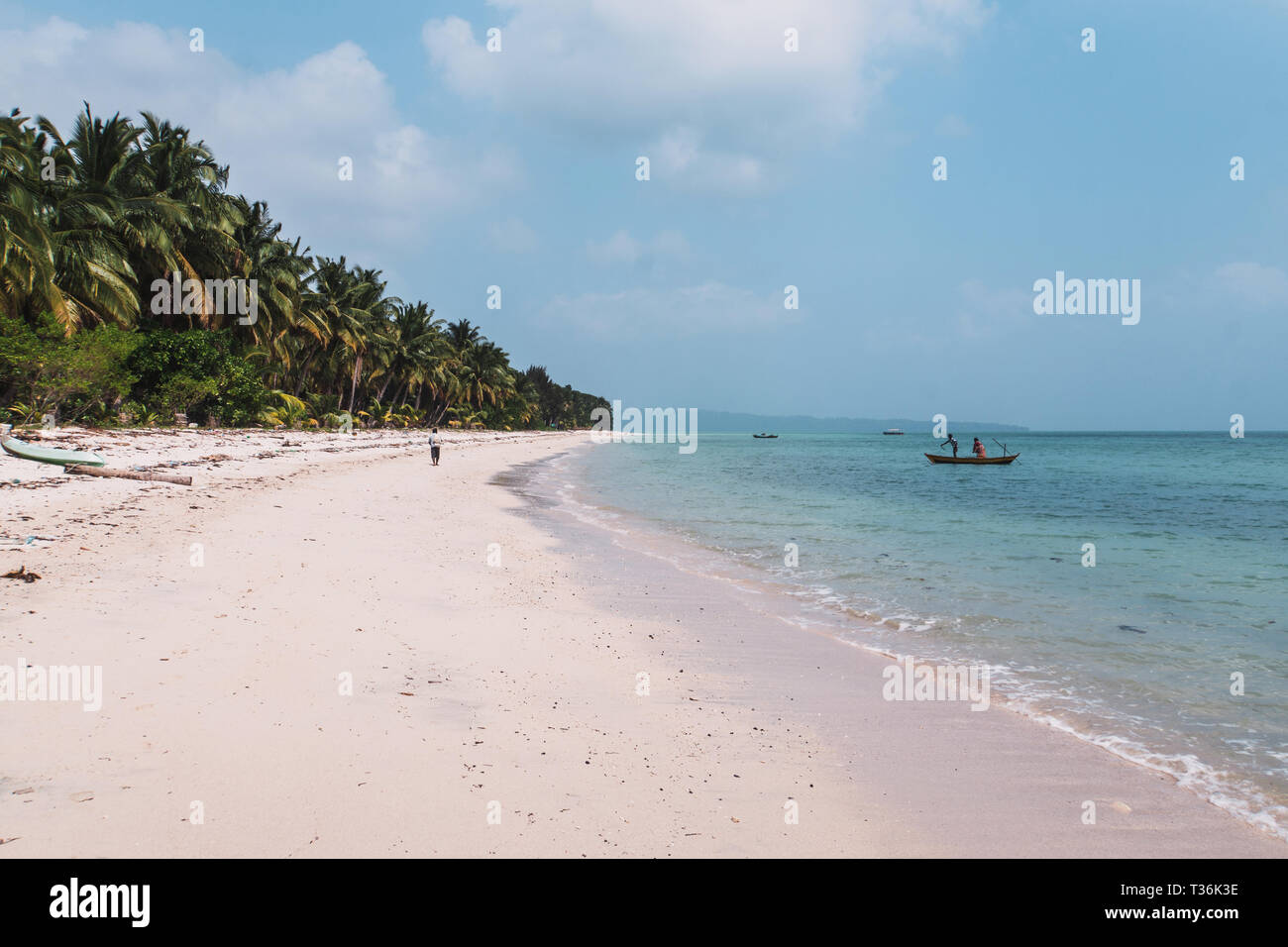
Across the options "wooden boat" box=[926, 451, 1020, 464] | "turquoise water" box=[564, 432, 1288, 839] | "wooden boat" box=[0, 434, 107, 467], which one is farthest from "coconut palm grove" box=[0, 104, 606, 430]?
"wooden boat" box=[926, 451, 1020, 464]

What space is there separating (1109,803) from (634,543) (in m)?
11.0

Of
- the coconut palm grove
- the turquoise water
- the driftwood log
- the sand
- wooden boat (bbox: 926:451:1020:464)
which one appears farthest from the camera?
wooden boat (bbox: 926:451:1020:464)

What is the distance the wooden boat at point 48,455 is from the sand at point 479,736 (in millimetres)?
7884

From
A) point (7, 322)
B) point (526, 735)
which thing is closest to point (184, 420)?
point (7, 322)

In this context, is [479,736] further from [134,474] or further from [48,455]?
[48,455]

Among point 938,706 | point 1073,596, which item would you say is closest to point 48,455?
point 938,706

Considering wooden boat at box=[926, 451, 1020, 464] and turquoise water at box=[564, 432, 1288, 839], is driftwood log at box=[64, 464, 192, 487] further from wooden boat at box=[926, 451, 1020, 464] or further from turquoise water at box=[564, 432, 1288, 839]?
wooden boat at box=[926, 451, 1020, 464]

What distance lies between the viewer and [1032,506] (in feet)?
91.0

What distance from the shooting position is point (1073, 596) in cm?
1091

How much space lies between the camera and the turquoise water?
18.5ft

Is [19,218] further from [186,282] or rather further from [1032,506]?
[1032,506]

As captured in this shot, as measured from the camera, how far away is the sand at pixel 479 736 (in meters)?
3.35

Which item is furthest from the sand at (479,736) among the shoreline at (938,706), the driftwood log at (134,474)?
the driftwood log at (134,474)

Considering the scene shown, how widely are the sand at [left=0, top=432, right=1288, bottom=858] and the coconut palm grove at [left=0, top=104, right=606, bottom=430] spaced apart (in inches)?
788
